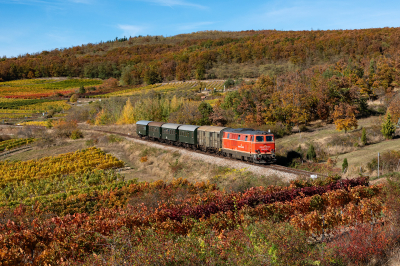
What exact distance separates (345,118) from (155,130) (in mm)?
24617

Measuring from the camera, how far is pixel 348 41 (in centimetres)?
10869

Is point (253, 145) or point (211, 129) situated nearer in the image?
point (253, 145)

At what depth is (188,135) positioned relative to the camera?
33.8 metres

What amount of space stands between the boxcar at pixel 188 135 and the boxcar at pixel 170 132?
91 centimetres

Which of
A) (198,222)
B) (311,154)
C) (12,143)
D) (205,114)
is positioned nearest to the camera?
(198,222)

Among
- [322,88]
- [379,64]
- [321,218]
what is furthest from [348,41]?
[321,218]

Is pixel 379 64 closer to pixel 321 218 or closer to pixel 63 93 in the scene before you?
pixel 321 218

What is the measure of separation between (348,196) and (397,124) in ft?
91.3

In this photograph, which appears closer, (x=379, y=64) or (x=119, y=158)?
(x=119, y=158)

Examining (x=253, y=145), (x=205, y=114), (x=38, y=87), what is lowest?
(x=253, y=145)

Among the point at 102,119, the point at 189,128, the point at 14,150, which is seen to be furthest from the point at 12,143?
the point at 189,128

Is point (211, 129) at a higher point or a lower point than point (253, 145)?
higher

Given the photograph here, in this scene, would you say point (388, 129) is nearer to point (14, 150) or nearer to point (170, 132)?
point (170, 132)

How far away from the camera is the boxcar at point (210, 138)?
29.2 metres
